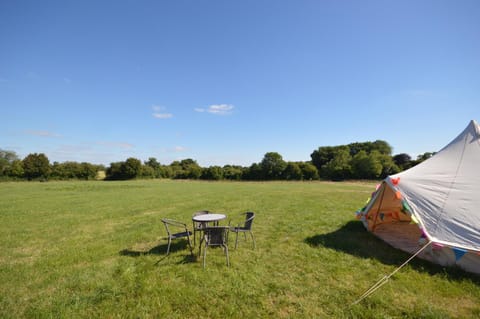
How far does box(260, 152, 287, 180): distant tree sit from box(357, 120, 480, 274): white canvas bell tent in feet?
174

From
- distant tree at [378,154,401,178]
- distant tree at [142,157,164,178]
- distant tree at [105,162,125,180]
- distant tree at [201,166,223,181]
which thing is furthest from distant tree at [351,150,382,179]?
distant tree at [105,162,125,180]

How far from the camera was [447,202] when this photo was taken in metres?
4.38

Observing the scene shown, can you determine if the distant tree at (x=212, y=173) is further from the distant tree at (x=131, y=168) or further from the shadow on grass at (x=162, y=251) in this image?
the shadow on grass at (x=162, y=251)

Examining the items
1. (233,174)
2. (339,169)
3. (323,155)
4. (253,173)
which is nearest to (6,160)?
(233,174)

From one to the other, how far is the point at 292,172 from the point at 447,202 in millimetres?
52199

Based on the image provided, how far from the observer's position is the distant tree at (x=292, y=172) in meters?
54.1

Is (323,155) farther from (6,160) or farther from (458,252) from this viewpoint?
(6,160)

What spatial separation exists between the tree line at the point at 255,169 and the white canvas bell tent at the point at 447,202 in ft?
161

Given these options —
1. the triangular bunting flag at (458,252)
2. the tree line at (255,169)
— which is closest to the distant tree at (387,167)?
the tree line at (255,169)

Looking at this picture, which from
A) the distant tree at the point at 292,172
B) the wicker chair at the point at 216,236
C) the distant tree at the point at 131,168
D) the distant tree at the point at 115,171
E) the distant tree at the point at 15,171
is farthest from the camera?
the distant tree at the point at 115,171

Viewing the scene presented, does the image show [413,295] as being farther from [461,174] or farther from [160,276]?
[160,276]

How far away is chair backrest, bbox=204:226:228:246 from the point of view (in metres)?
4.49

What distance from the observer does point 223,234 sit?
15.2 ft

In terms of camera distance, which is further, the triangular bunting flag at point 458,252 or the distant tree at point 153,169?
the distant tree at point 153,169
